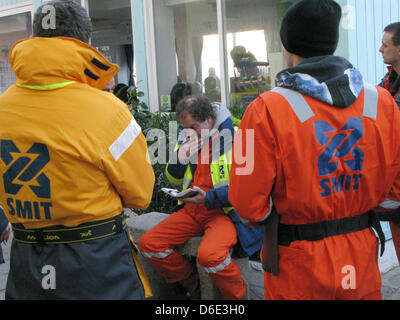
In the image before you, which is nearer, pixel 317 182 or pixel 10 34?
pixel 317 182

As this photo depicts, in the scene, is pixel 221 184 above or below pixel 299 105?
below

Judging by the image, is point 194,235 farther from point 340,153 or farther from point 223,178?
point 340,153

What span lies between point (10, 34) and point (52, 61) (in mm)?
8712

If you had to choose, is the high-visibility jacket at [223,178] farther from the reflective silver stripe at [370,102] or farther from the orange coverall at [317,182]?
the reflective silver stripe at [370,102]

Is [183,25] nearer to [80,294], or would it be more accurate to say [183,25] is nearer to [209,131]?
[209,131]

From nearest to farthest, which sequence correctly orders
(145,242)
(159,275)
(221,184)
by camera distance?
(221,184)
(145,242)
(159,275)

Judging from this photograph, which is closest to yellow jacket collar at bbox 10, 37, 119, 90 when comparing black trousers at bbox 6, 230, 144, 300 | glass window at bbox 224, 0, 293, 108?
black trousers at bbox 6, 230, 144, 300

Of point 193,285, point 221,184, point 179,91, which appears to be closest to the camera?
point 221,184

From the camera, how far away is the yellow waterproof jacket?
2076 millimetres

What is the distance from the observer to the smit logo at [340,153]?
204 centimetres

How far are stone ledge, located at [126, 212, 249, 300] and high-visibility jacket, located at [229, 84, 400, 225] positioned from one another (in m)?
1.80

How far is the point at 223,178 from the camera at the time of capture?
379 cm

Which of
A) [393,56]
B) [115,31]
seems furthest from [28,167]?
[115,31]

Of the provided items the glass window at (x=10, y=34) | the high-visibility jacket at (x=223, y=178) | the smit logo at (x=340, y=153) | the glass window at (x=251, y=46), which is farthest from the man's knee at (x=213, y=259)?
the glass window at (x=10, y=34)
